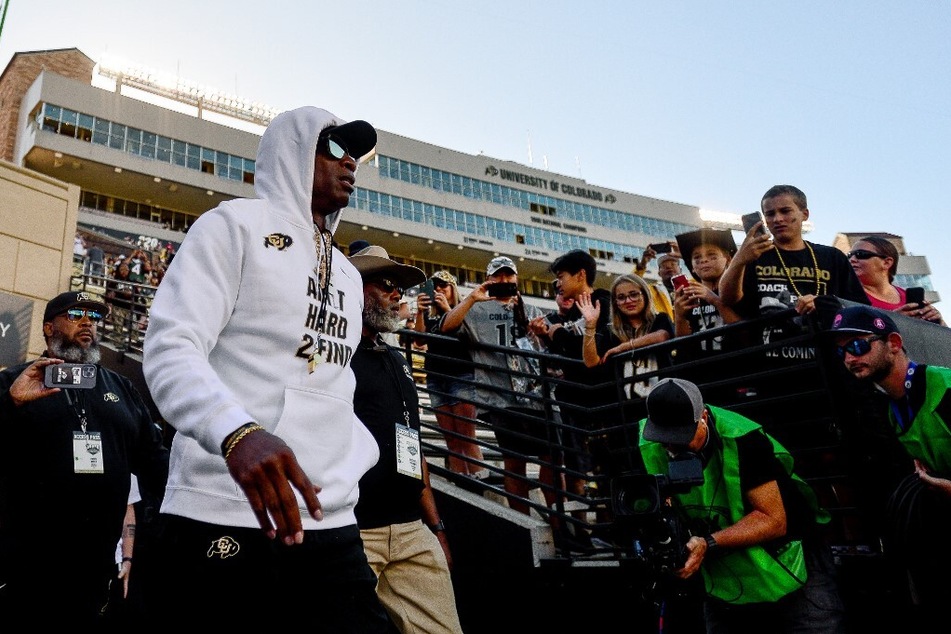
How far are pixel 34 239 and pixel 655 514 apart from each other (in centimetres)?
994

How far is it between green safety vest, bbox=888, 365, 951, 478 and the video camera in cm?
101

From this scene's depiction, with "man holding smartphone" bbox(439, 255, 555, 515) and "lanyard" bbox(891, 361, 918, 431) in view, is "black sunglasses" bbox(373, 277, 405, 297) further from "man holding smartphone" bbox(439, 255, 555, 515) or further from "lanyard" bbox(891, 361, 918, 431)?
"lanyard" bbox(891, 361, 918, 431)

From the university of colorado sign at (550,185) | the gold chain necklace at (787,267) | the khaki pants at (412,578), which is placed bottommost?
the khaki pants at (412,578)

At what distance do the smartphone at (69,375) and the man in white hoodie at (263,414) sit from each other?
1.93 m

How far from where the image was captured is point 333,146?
2029 millimetres

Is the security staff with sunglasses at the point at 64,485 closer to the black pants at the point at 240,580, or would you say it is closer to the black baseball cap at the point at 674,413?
the black pants at the point at 240,580

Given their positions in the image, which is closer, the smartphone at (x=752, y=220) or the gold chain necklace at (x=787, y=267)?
the smartphone at (x=752, y=220)

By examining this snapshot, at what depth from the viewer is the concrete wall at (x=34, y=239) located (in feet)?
30.2

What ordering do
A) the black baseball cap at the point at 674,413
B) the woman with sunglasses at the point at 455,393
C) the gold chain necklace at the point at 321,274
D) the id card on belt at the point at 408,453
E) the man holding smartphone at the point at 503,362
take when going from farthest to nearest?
the woman with sunglasses at the point at 455,393
the man holding smartphone at the point at 503,362
the id card on belt at the point at 408,453
the black baseball cap at the point at 674,413
the gold chain necklace at the point at 321,274

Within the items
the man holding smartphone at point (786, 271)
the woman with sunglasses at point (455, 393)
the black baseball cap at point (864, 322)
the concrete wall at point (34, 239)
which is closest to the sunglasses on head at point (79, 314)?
the woman with sunglasses at point (455, 393)

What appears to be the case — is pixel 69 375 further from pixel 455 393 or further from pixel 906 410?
pixel 906 410

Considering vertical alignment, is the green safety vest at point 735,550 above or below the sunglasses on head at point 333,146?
below

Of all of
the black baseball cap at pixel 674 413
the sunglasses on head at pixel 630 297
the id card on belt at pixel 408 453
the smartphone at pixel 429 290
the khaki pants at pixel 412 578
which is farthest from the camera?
the smartphone at pixel 429 290

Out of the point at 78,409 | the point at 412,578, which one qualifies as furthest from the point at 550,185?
the point at 412,578
